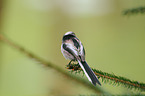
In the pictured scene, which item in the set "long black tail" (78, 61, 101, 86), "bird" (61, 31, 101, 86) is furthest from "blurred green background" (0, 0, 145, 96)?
"long black tail" (78, 61, 101, 86)

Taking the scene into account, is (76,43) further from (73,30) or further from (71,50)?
(73,30)

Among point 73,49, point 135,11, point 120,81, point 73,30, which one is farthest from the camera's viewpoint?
point 73,30

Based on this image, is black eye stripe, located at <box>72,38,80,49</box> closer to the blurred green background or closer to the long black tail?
the long black tail

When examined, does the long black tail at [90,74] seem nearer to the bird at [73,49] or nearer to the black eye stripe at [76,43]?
the bird at [73,49]

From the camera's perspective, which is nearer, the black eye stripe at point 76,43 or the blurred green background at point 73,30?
the black eye stripe at point 76,43

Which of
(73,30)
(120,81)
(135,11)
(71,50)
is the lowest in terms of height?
(120,81)

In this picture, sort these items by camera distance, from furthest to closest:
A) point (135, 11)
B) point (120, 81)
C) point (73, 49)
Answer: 1. point (73, 49)
2. point (135, 11)
3. point (120, 81)

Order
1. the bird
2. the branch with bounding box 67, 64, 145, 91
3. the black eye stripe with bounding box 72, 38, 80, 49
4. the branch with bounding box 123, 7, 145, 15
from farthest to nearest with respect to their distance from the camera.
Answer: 1. the black eye stripe with bounding box 72, 38, 80, 49
2. the bird
3. the branch with bounding box 123, 7, 145, 15
4. the branch with bounding box 67, 64, 145, 91

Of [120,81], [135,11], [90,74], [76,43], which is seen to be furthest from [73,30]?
[120,81]

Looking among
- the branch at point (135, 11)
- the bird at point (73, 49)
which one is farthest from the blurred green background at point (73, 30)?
the branch at point (135, 11)

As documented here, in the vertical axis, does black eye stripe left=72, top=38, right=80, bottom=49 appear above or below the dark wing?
above

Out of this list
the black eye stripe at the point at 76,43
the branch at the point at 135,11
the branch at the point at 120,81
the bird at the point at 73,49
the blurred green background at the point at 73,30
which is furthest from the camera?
the blurred green background at the point at 73,30
